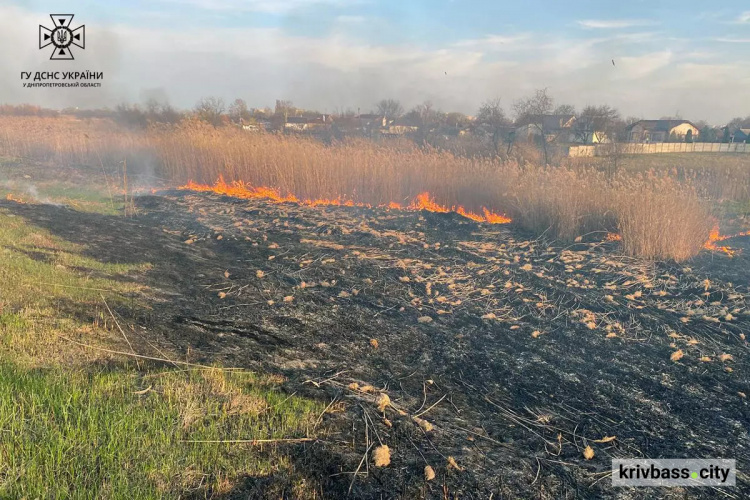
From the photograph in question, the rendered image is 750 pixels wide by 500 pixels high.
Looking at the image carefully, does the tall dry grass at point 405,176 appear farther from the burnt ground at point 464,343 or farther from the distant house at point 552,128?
the distant house at point 552,128

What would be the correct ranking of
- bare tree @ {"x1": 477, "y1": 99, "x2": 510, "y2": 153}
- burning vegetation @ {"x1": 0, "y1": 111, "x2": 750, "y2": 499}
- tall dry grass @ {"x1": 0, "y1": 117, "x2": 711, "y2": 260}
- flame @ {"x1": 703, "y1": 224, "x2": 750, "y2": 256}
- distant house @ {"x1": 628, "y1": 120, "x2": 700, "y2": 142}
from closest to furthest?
burning vegetation @ {"x1": 0, "y1": 111, "x2": 750, "y2": 499}, tall dry grass @ {"x1": 0, "y1": 117, "x2": 711, "y2": 260}, flame @ {"x1": 703, "y1": 224, "x2": 750, "y2": 256}, bare tree @ {"x1": 477, "y1": 99, "x2": 510, "y2": 153}, distant house @ {"x1": 628, "y1": 120, "x2": 700, "y2": 142}

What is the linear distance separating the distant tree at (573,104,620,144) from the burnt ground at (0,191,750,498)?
30.1 metres

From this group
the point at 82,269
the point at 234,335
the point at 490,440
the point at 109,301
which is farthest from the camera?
the point at 82,269

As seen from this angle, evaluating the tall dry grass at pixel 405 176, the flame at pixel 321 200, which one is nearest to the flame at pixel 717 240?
the tall dry grass at pixel 405 176

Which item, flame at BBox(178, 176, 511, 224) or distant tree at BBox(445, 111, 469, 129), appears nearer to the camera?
flame at BBox(178, 176, 511, 224)

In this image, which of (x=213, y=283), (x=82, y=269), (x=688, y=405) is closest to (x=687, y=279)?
(x=688, y=405)

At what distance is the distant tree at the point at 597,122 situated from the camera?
112 ft

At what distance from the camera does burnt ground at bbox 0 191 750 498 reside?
2842 millimetres

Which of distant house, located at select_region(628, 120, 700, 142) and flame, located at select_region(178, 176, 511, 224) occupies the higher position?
distant house, located at select_region(628, 120, 700, 142)

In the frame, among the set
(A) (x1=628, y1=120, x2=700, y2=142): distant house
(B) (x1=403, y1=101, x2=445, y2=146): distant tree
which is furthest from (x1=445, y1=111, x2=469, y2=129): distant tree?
(A) (x1=628, y1=120, x2=700, y2=142): distant house

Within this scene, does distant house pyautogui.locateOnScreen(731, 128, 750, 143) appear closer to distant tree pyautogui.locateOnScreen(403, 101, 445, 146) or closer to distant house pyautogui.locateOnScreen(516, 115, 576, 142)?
distant house pyautogui.locateOnScreen(516, 115, 576, 142)

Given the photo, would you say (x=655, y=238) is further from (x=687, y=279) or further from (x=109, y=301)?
(x=109, y=301)

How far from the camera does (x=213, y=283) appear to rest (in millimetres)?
5996

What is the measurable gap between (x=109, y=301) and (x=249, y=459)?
310 centimetres
